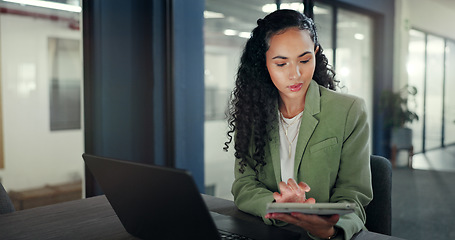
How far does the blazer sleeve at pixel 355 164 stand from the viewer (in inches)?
Result: 49.1

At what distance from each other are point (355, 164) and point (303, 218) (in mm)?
416

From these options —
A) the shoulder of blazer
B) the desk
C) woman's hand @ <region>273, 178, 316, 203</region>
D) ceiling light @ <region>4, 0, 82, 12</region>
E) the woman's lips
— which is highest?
ceiling light @ <region>4, 0, 82, 12</region>

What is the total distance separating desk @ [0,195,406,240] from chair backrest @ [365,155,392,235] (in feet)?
0.95

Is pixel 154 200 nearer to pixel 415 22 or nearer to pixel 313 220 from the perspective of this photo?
pixel 313 220

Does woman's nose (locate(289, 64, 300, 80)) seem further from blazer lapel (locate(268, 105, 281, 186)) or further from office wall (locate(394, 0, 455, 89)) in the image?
office wall (locate(394, 0, 455, 89))

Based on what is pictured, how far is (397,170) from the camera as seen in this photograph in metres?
3.71

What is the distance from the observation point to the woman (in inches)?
51.3

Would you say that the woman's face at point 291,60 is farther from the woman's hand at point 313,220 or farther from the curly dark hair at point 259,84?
the woman's hand at point 313,220

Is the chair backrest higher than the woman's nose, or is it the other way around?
the woman's nose

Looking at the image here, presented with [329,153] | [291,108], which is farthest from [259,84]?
[329,153]

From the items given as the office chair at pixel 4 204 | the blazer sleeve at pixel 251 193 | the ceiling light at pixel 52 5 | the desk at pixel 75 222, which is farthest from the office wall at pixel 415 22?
the office chair at pixel 4 204

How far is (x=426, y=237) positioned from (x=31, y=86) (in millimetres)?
3076

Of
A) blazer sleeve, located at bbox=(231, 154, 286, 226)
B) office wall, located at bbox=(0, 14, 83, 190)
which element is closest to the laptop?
blazer sleeve, located at bbox=(231, 154, 286, 226)

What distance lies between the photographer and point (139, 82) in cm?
304
